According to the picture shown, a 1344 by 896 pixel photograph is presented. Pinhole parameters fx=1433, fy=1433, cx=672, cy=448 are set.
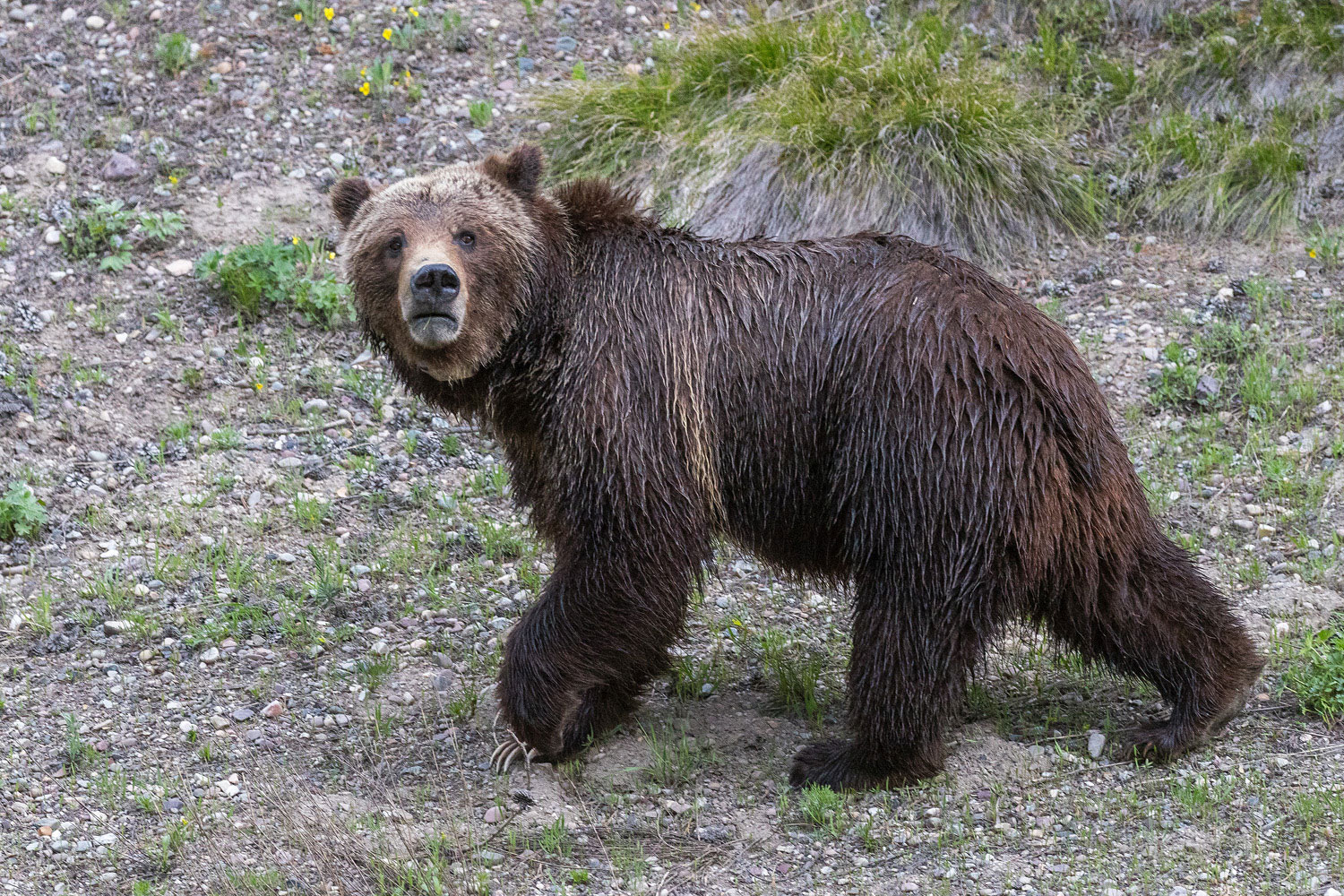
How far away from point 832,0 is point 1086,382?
5589mm

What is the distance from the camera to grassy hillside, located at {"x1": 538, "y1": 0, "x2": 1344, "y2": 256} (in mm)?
8445

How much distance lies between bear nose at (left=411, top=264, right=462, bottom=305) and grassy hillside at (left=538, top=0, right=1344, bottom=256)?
3733 mm

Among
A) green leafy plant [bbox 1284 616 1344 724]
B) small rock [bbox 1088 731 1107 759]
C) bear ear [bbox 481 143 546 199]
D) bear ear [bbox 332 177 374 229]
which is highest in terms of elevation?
bear ear [bbox 481 143 546 199]

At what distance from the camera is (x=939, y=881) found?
4.53 meters

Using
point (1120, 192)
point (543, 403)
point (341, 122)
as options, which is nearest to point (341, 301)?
point (341, 122)

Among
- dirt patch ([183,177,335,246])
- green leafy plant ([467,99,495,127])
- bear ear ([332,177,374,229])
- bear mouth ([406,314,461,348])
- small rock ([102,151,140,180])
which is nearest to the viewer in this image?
bear mouth ([406,314,461,348])

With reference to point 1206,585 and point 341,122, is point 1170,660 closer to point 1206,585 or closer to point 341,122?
point 1206,585

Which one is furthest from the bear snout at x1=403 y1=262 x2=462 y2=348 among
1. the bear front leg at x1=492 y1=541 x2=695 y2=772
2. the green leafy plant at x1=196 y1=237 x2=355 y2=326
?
the green leafy plant at x1=196 y1=237 x2=355 y2=326

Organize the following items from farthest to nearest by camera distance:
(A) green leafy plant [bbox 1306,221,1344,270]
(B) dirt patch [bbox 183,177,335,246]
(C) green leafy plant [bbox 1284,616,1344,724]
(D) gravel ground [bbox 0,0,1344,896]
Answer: (B) dirt patch [bbox 183,177,335,246] < (A) green leafy plant [bbox 1306,221,1344,270] < (C) green leafy plant [bbox 1284,616,1344,724] < (D) gravel ground [bbox 0,0,1344,896]

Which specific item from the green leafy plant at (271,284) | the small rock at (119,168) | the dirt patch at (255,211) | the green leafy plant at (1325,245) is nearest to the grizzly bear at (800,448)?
the green leafy plant at (271,284)

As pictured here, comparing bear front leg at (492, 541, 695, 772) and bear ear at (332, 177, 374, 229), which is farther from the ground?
bear ear at (332, 177, 374, 229)

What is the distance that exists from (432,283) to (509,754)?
1766 millimetres

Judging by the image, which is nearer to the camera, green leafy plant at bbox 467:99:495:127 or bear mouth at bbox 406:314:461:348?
bear mouth at bbox 406:314:461:348

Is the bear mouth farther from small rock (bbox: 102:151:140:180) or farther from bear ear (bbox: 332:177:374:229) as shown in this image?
small rock (bbox: 102:151:140:180)
